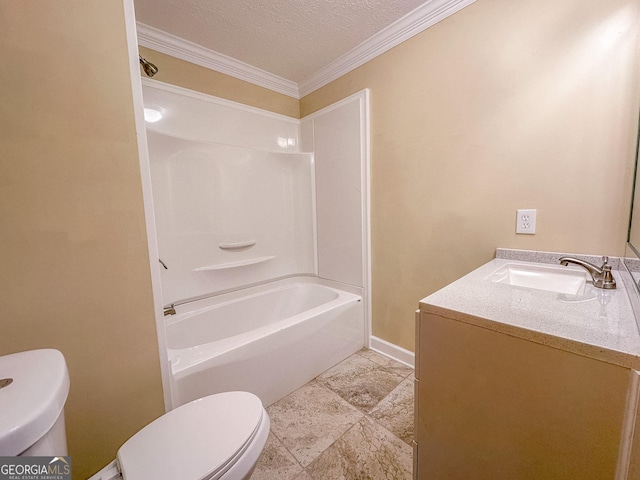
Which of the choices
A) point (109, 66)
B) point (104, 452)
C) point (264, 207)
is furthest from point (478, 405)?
point (264, 207)

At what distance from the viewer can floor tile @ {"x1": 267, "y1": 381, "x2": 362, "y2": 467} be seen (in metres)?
1.23

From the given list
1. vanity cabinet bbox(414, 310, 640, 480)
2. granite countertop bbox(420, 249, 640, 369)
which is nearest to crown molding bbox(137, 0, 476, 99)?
granite countertop bbox(420, 249, 640, 369)

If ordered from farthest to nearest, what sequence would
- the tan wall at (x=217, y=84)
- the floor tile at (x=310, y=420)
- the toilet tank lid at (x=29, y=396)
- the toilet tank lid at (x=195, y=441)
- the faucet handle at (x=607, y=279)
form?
the tan wall at (x=217, y=84), the floor tile at (x=310, y=420), the faucet handle at (x=607, y=279), the toilet tank lid at (x=195, y=441), the toilet tank lid at (x=29, y=396)

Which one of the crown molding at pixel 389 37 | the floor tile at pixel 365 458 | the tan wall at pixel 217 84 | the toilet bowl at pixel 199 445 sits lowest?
the floor tile at pixel 365 458

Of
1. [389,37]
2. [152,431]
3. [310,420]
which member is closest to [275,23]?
[389,37]

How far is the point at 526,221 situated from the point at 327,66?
186 centimetres

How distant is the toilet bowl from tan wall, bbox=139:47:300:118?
204 cm

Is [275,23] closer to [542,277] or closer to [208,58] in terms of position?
[208,58]

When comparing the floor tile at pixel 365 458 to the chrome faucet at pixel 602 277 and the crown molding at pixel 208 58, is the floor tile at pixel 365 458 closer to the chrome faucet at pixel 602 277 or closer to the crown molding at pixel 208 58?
the chrome faucet at pixel 602 277

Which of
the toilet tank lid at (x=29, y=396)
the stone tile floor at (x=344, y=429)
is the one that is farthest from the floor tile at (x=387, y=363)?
the toilet tank lid at (x=29, y=396)

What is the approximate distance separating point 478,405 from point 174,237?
6.43ft

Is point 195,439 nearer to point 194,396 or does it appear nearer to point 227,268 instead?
point 194,396

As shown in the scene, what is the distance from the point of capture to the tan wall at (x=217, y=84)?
1.77 meters

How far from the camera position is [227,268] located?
6.91 feet
